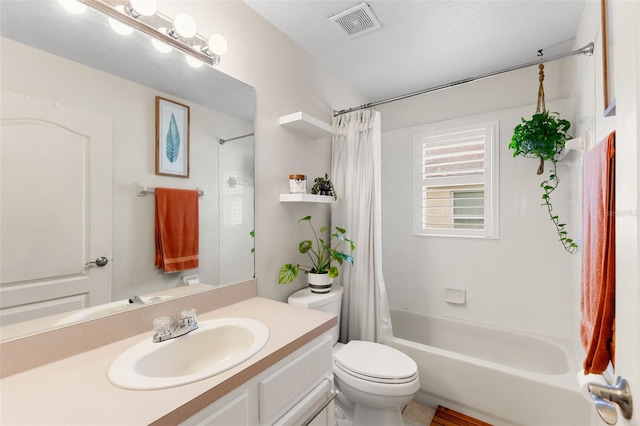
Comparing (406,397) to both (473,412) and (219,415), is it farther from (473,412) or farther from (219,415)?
(219,415)

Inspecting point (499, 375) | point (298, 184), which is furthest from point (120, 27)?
point (499, 375)

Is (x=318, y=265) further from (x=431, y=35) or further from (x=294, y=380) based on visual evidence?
(x=431, y=35)

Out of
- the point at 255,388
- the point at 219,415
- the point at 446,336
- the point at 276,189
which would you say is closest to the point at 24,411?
the point at 219,415

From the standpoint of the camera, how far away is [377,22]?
1674 millimetres

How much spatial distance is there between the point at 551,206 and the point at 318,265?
176cm

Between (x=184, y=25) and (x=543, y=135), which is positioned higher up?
(x=184, y=25)

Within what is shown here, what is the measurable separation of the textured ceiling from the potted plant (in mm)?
1193

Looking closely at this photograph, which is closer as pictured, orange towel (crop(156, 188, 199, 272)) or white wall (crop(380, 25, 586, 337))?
orange towel (crop(156, 188, 199, 272))

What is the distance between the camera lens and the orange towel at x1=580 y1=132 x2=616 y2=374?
2.42ft

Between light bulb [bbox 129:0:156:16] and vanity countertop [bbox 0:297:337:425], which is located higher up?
light bulb [bbox 129:0:156:16]

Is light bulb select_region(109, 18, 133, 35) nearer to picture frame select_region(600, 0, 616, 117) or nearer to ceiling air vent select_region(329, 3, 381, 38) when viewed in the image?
ceiling air vent select_region(329, 3, 381, 38)

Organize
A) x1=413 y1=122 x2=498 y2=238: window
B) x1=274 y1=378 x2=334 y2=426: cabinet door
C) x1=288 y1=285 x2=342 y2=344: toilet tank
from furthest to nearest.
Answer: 1. x1=413 y1=122 x2=498 y2=238: window
2. x1=288 y1=285 x2=342 y2=344: toilet tank
3. x1=274 y1=378 x2=334 y2=426: cabinet door

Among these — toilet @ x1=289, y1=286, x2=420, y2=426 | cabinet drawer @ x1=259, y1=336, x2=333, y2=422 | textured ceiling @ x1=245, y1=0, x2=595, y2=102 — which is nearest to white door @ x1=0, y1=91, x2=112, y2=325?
cabinet drawer @ x1=259, y1=336, x2=333, y2=422

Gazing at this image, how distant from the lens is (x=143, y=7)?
3.54 ft
